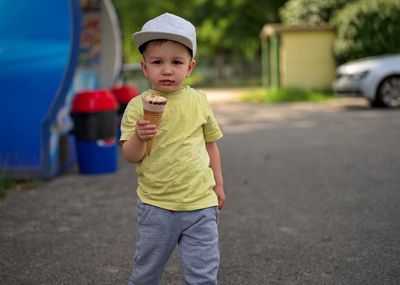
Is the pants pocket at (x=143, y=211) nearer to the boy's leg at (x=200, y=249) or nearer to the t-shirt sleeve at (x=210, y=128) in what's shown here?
the boy's leg at (x=200, y=249)

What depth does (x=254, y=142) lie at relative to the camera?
9.00 m

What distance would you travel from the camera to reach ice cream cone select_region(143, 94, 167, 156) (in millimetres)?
2258

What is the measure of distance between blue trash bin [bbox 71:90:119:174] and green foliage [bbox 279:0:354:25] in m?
14.2

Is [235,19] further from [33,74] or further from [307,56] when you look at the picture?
[33,74]

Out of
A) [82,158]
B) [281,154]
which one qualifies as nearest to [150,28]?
[82,158]

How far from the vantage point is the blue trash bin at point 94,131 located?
258 inches

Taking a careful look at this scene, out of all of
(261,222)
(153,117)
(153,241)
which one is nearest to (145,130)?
(153,117)

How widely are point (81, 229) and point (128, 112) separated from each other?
6.82ft

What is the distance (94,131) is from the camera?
21.7 feet

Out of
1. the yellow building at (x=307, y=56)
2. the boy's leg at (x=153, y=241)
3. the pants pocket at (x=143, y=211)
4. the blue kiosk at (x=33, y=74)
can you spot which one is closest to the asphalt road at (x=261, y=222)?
the blue kiosk at (x=33, y=74)

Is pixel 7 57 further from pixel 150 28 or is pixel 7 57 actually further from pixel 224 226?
pixel 150 28

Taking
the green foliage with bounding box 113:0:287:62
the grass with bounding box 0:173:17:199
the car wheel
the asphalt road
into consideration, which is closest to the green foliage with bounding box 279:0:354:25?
the car wheel

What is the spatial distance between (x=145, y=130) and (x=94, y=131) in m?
4.41

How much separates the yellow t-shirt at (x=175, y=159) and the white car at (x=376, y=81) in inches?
452
